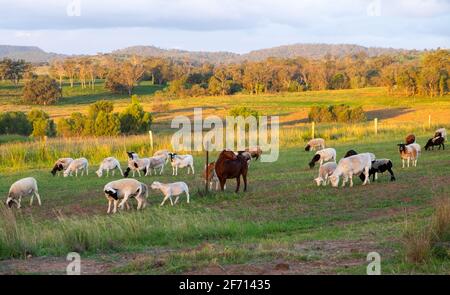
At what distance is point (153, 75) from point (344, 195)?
94345 millimetres

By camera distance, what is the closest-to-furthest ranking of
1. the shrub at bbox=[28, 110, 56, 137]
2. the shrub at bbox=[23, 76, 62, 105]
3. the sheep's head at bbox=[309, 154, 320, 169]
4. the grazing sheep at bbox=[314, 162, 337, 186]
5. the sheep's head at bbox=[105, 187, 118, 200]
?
the sheep's head at bbox=[105, 187, 118, 200], the grazing sheep at bbox=[314, 162, 337, 186], the sheep's head at bbox=[309, 154, 320, 169], the shrub at bbox=[28, 110, 56, 137], the shrub at bbox=[23, 76, 62, 105]

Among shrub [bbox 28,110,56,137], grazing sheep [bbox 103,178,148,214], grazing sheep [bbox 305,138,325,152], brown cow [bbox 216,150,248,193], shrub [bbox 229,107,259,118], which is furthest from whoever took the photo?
shrub [bbox 229,107,259,118]

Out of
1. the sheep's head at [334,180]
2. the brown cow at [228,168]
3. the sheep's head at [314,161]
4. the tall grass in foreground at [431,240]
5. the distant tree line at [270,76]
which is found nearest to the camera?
the tall grass in foreground at [431,240]

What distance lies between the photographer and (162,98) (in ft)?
283

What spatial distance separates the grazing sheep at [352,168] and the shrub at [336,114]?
1515 inches

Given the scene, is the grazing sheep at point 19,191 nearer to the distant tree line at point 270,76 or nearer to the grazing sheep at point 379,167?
the grazing sheep at point 379,167

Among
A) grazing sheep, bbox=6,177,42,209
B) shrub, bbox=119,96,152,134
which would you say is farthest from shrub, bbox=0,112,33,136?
grazing sheep, bbox=6,177,42,209

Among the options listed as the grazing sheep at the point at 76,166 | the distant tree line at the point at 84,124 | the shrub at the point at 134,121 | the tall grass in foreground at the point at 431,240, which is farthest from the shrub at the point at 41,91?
the tall grass in foreground at the point at 431,240

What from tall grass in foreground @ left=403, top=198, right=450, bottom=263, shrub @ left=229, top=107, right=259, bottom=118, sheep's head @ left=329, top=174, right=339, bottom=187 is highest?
tall grass in foreground @ left=403, top=198, right=450, bottom=263

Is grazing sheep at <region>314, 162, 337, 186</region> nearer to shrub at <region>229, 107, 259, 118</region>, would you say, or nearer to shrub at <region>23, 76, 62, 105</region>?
shrub at <region>229, 107, 259, 118</region>

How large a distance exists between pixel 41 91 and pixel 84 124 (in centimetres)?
3264

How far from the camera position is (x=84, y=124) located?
46812 mm

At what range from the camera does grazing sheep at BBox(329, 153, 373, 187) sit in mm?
18562

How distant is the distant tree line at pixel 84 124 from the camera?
149 feet
